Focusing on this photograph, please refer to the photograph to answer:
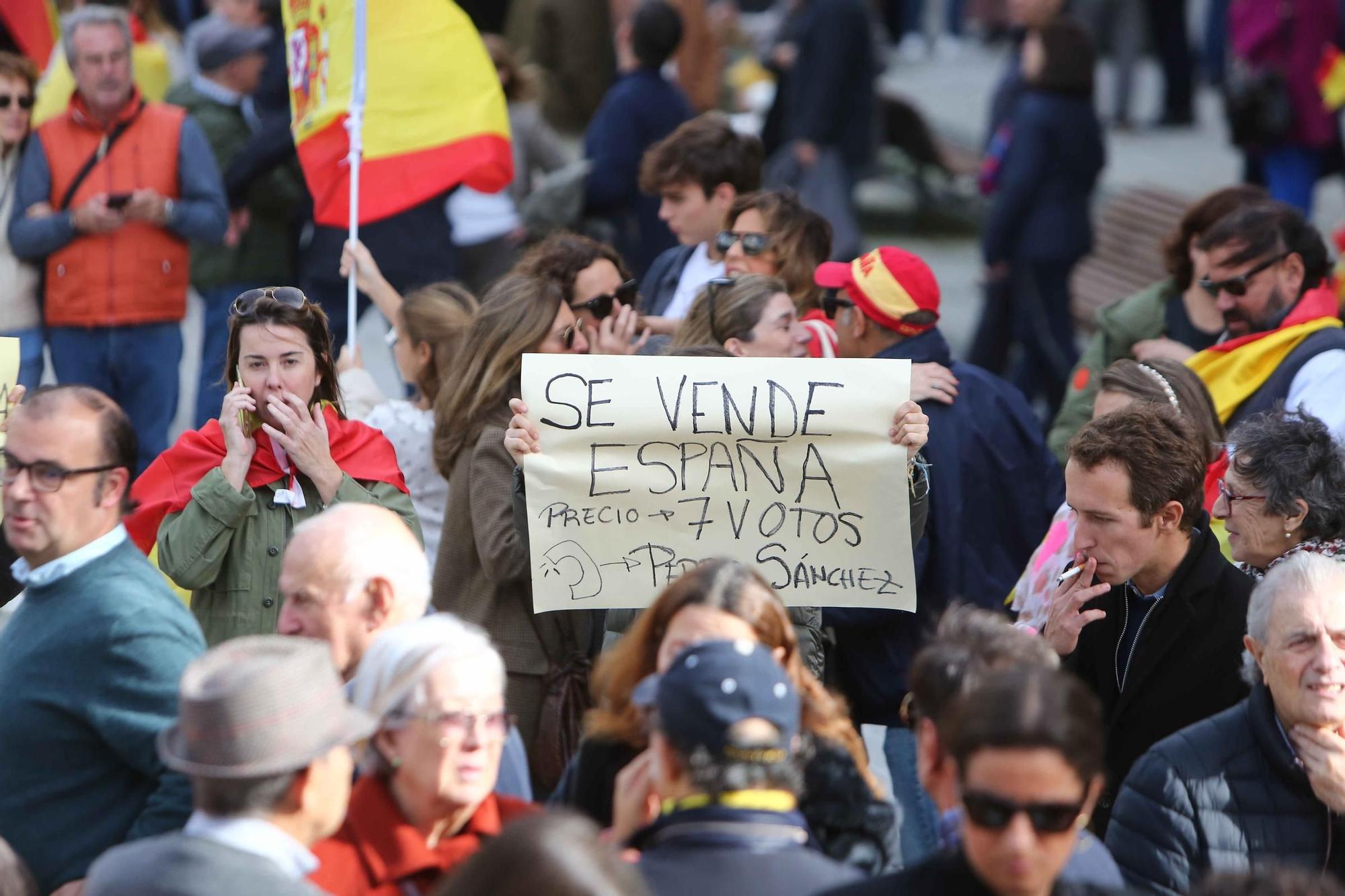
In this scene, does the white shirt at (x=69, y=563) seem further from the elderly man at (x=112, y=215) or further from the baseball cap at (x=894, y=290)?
the elderly man at (x=112, y=215)

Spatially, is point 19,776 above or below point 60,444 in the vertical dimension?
below

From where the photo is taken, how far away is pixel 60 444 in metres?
4.01

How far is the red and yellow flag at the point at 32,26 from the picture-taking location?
9.83 m

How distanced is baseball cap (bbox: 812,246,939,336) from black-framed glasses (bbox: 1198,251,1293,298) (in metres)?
1.14

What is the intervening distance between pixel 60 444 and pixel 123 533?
24 centimetres

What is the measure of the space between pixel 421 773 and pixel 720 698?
61 cm

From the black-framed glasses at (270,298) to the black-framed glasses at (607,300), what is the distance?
52.9 inches

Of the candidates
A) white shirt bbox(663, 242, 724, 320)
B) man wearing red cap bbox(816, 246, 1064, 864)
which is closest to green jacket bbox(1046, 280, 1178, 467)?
man wearing red cap bbox(816, 246, 1064, 864)

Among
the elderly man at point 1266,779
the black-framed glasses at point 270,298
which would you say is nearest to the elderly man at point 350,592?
the black-framed glasses at point 270,298

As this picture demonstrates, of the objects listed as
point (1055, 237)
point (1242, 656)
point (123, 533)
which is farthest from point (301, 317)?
point (1055, 237)

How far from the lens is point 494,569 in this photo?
5.09m

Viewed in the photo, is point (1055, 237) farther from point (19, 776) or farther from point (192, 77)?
point (19, 776)

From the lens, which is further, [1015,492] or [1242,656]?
[1015,492]

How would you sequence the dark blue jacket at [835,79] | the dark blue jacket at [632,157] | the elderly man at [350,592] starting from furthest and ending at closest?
the dark blue jacket at [835,79] → the dark blue jacket at [632,157] → the elderly man at [350,592]
